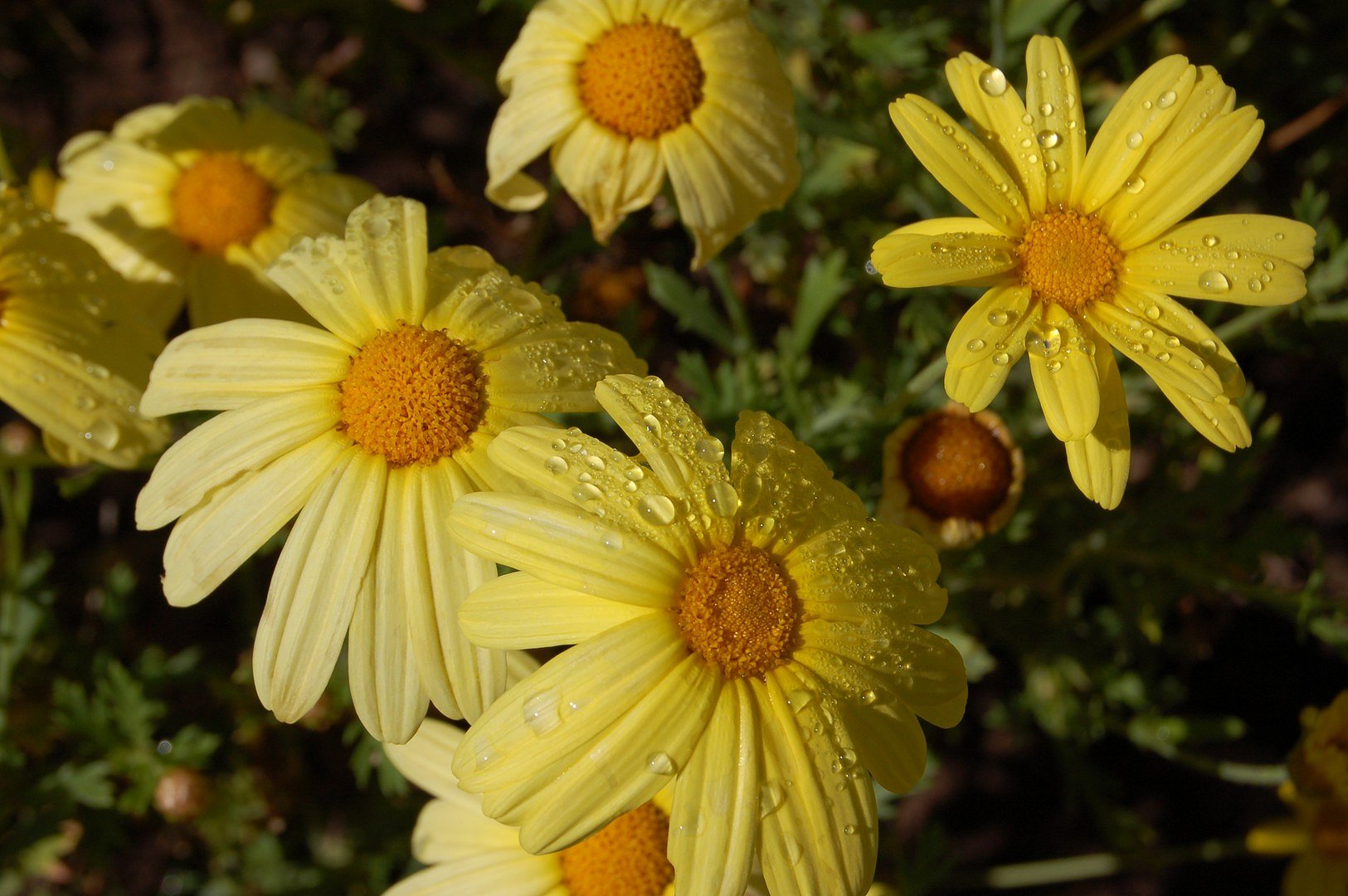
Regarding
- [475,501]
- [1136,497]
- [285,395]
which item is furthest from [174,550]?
[1136,497]

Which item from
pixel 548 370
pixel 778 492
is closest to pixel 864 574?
pixel 778 492

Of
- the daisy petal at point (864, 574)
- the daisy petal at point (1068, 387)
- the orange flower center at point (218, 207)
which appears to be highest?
the daisy petal at point (1068, 387)

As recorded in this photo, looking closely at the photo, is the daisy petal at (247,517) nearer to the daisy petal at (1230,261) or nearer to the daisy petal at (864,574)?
the daisy petal at (864,574)

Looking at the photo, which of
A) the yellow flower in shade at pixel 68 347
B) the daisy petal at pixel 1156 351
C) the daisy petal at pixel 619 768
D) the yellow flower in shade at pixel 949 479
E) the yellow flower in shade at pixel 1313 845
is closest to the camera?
the daisy petal at pixel 619 768

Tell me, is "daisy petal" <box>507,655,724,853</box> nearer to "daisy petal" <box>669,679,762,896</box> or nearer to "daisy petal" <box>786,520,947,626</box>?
"daisy petal" <box>669,679,762,896</box>

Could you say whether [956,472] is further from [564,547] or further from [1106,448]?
[564,547]

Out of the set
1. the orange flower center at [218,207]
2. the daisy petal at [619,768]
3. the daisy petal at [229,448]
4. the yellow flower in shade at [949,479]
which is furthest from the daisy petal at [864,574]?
the orange flower center at [218,207]

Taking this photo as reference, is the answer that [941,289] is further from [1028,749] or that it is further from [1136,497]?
[1028,749]

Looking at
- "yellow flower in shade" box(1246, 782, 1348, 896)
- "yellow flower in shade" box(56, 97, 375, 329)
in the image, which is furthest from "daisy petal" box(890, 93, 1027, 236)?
"yellow flower in shade" box(1246, 782, 1348, 896)
